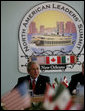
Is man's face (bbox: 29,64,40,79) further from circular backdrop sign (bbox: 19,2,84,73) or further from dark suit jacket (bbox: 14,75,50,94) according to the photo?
circular backdrop sign (bbox: 19,2,84,73)

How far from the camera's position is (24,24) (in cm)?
526

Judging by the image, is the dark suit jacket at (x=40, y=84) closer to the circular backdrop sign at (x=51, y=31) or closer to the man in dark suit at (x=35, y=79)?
the man in dark suit at (x=35, y=79)

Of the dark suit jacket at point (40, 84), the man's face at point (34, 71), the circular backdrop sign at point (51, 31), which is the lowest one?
the dark suit jacket at point (40, 84)

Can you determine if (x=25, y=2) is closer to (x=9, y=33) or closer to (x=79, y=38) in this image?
(x=9, y=33)

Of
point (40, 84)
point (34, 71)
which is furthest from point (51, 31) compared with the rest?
point (40, 84)

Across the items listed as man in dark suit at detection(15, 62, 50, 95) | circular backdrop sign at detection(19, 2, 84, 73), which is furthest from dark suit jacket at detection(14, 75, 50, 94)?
circular backdrop sign at detection(19, 2, 84, 73)

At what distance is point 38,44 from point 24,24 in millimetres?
512

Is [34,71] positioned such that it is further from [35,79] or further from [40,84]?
[40,84]

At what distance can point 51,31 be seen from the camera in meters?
5.33

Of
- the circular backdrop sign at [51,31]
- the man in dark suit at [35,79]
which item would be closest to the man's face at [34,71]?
the man in dark suit at [35,79]

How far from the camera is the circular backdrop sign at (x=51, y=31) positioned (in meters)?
5.27

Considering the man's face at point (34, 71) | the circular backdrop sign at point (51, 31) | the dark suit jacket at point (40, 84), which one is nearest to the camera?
the dark suit jacket at point (40, 84)

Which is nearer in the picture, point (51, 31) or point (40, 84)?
point (40, 84)

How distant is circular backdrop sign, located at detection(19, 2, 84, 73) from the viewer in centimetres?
527
